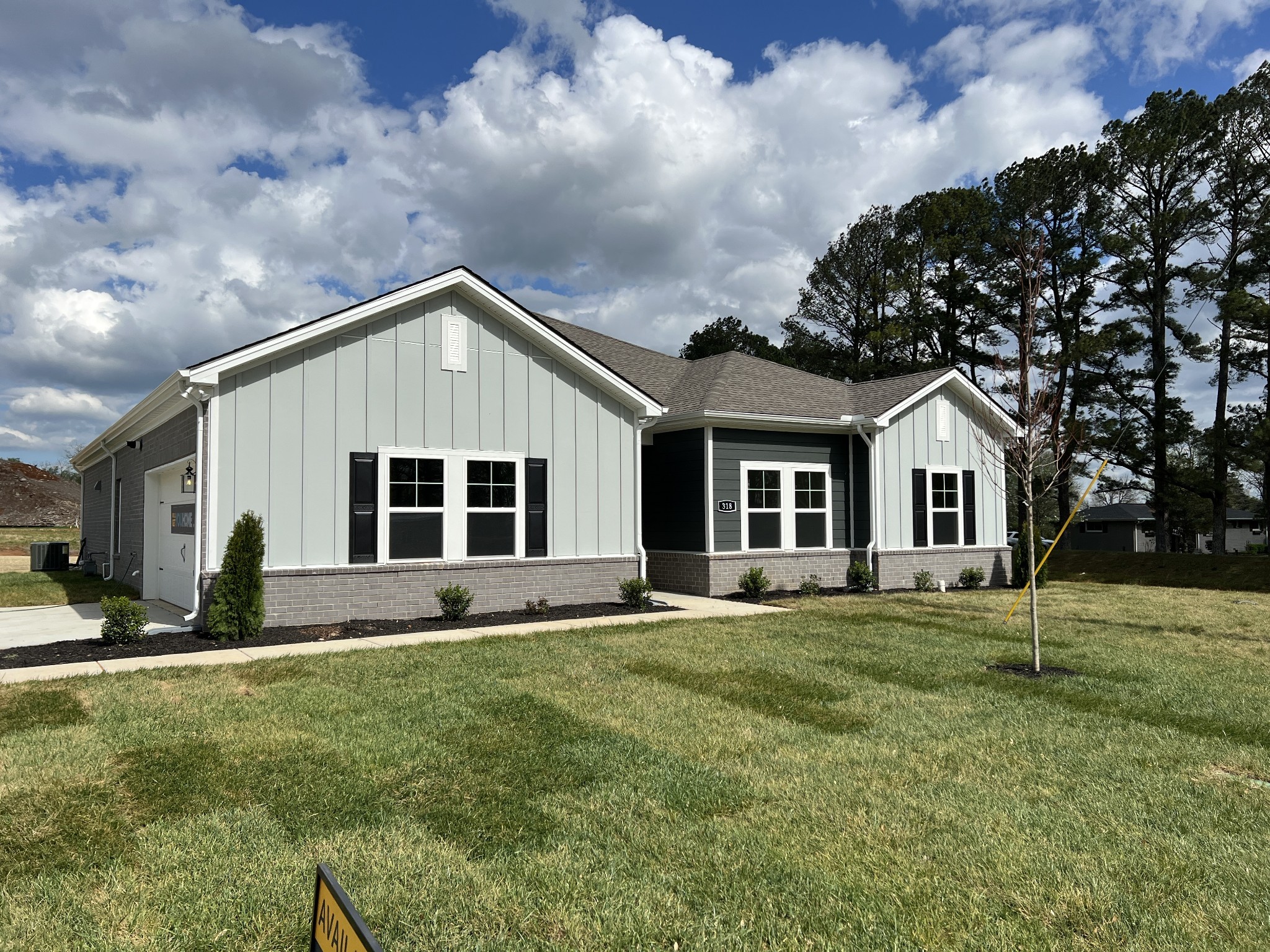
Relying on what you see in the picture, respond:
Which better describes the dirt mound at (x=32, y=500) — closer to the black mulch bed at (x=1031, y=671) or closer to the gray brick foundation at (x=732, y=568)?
the gray brick foundation at (x=732, y=568)

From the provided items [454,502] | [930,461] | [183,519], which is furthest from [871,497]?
[183,519]

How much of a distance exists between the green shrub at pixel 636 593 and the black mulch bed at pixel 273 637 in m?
0.19

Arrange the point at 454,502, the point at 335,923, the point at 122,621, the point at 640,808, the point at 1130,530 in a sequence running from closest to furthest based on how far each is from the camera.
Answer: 1. the point at 335,923
2. the point at 640,808
3. the point at 122,621
4. the point at 454,502
5. the point at 1130,530

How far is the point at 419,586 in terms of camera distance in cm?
1120

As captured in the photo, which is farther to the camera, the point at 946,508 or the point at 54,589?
the point at 946,508

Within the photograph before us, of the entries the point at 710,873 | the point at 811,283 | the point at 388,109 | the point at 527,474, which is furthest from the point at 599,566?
the point at 811,283

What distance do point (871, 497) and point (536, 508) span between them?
7.35m

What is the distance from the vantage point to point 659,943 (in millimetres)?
2900

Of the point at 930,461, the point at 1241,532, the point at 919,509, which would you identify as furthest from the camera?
the point at 1241,532

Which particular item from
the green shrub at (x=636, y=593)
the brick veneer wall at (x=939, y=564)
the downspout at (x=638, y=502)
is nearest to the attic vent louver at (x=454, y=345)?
the downspout at (x=638, y=502)

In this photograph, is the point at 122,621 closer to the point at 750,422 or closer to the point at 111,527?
the point at 750,422

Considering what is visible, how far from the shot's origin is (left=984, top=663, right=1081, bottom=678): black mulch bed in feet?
24.8

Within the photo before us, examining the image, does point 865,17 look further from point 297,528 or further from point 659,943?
point 659,943

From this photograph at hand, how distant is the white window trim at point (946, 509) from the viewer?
16781 mm
